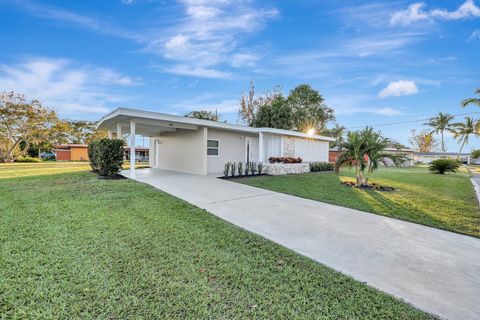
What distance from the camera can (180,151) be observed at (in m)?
13.4

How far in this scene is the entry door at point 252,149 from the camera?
14297 millimetres

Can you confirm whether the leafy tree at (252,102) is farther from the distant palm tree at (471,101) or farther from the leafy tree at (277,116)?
the distant palm tree at (471,101)

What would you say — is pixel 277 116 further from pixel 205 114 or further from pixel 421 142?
pixel 421 142

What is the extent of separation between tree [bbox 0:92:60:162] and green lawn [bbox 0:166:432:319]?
90.6 ft

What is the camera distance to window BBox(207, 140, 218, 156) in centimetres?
1236

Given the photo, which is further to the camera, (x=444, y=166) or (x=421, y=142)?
(x=421, y=142)

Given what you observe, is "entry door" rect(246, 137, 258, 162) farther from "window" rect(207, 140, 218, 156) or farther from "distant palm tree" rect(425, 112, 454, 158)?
"distant palm tree" rect(425, 112, 454, 158)

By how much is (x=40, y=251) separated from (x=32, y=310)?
4.34ft

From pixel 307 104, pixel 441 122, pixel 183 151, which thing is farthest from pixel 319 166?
pixel 441 122

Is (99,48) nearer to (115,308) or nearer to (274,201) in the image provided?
(274,201)

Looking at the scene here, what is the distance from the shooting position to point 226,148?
13094 millimetres

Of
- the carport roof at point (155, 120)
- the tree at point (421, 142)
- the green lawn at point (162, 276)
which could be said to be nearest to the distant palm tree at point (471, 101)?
the carport roof at point (155, 120)

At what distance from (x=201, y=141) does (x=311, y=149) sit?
9282 millimetres

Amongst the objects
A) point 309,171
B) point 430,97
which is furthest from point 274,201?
point 430,97
